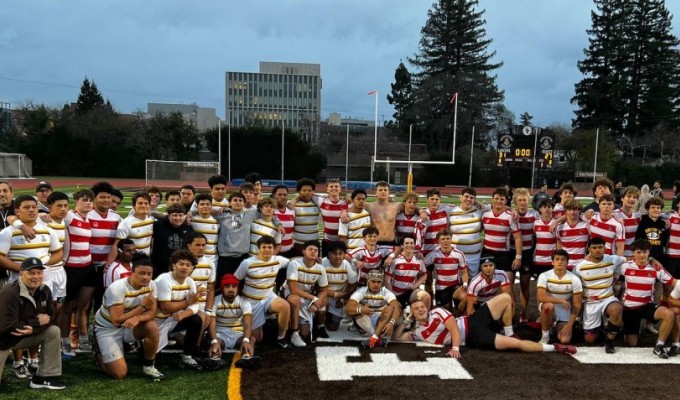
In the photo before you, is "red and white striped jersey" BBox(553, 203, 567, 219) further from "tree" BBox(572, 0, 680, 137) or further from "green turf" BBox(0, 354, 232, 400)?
"tree" BBox(572, 0, 680, 137)

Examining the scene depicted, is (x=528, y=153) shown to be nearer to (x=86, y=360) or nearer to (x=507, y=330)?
(x=507, y=330)

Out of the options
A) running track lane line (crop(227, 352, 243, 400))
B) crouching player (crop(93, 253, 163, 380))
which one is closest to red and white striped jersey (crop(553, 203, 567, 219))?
running track lane line (crop(227, 352, 243, 400))

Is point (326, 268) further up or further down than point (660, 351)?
further up

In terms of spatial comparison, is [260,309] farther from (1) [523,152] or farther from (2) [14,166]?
(2) [14,166]

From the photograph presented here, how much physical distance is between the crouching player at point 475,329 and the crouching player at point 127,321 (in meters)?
2.64

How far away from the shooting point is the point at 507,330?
568 cm

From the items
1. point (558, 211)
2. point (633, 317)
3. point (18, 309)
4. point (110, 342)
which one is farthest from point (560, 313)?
point (18, 309)

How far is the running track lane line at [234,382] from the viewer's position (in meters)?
4.26

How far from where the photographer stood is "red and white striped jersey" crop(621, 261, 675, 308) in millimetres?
5613

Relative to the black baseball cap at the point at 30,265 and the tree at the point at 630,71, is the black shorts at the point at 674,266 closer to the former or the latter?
the black baseball cap at the point at 30,265

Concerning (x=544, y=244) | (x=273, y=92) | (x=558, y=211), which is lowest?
(x=544, y=244)

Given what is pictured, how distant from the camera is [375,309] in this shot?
5.80 m

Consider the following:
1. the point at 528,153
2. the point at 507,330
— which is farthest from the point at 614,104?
the point at 507,330

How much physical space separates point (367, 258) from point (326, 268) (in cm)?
54
